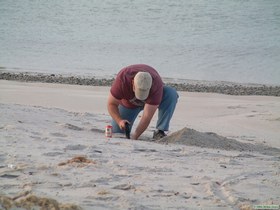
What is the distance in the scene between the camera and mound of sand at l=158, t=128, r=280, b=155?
5883mm

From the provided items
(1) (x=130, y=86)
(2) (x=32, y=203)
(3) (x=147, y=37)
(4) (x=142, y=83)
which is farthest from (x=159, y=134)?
(3) (x=147, y=37)

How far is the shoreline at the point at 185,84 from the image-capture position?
1297cm

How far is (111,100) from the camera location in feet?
19.4

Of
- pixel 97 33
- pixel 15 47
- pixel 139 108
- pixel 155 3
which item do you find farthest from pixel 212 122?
pixel 155 3

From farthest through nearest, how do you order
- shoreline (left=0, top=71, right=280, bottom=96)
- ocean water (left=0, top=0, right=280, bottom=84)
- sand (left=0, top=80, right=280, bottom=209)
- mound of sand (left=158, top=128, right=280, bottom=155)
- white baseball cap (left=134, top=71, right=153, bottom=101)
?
ocean water (left=0, top=0, right=280, bottom=84)
shoreline (left=0, top=71, right=280, bottom=96)
mound of sand (left=158, top=128, right=280, bottom=155)
white baseball cap (left=134, top=71, right=153, bottom=101)
sand (left=0, top=80, right=280, bottom=209)

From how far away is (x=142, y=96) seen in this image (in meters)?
5.55

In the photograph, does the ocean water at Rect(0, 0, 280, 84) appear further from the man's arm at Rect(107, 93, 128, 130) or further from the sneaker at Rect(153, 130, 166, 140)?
the man's arm at Rect(107, 93, 128, 130)

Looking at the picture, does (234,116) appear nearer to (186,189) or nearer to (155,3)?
(186,189)

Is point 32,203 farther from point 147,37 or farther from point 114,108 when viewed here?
point 147,37

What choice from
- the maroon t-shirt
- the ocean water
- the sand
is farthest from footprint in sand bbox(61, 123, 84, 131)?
the ocean water

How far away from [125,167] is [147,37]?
18.5 metres

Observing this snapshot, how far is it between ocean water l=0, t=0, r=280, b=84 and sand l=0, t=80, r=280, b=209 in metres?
9.06

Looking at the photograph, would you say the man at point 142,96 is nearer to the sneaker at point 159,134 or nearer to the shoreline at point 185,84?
the sneaker at point 159,134

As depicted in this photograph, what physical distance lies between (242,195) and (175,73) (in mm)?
12368
